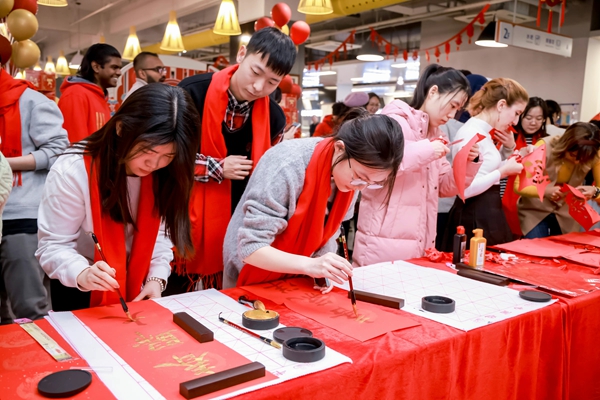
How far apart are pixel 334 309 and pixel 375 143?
18.0 inches

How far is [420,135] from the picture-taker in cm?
205

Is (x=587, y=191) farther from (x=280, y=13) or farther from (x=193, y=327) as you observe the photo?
(x=280, y=13)

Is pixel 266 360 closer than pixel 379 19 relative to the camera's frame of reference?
Yes

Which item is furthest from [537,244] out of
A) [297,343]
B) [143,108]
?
[143,108]

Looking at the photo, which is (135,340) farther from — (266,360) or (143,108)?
(143,108)

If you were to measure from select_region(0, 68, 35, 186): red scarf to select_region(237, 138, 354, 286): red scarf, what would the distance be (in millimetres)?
1168

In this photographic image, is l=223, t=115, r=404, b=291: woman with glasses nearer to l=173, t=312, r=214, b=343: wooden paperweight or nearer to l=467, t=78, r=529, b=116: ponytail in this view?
l=173, t=312, r=214, b=343: wooden paperweight

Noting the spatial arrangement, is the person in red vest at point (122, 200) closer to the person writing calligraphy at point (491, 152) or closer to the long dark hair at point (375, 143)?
the long dark hair at point (375, 143)

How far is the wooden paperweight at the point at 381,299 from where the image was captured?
55.2 inches

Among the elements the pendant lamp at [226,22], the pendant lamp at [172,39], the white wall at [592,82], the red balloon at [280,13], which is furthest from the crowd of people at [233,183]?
the white wall at [592,82]

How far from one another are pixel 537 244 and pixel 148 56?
9.61 feet

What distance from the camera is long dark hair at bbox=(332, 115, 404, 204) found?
1354 millimetres

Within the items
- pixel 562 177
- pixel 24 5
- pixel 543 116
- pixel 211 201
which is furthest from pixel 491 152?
pixel 24 5

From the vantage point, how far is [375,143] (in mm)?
1353
